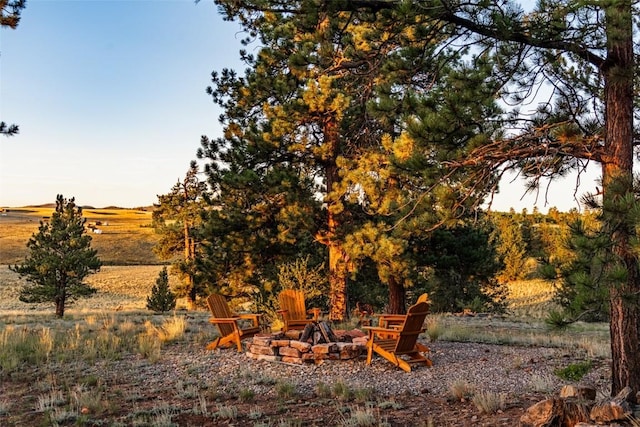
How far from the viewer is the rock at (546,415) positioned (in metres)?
4.04

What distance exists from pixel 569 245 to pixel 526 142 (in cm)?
128

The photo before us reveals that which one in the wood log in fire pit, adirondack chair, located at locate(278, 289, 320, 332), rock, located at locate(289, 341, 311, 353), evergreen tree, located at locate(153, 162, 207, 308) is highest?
evergreen tree, located at locate(153, 162, 207, 308)

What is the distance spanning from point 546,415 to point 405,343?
337 cm

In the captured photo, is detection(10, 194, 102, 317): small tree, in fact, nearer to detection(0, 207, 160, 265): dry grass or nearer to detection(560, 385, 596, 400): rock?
detection(560, 385, 596, 400): rock

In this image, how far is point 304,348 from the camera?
784 cm

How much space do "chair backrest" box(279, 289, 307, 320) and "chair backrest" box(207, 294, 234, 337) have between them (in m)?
0.93

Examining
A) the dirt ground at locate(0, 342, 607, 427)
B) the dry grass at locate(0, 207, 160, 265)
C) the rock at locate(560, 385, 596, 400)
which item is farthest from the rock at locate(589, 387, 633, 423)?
the dry grass at locate(0, 207, 160, 265)

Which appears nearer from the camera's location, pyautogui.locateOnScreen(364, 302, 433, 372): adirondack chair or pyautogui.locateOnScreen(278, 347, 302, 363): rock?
pyautogui.locateOnScreen(364, 302, 433, 372): adirondack chair

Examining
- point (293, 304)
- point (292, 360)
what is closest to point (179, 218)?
point (293, 304)

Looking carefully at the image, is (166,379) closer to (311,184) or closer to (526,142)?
(526,142)

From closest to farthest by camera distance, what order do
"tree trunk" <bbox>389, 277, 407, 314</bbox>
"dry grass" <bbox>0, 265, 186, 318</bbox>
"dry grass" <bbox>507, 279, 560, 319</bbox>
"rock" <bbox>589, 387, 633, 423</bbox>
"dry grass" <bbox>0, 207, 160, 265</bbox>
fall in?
1. "rock" <bbox>589, 387, 633, 423</bbox>
2. "tree trunk" <bbox>389, 277, 407, 314</bbox>
3. "dry grass" <bbox>507, 279, 560, 319</bbox>
4. "dry grass" <bbox>0, 265, 186, 318</bbox>
5. "dry grass" <bbox>0, 207, 160, 265</bbox>

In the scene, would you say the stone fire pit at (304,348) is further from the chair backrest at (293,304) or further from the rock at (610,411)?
the rock at (610,411)

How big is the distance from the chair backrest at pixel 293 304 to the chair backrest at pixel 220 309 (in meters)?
0.93

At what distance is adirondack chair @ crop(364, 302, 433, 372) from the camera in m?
7.20
